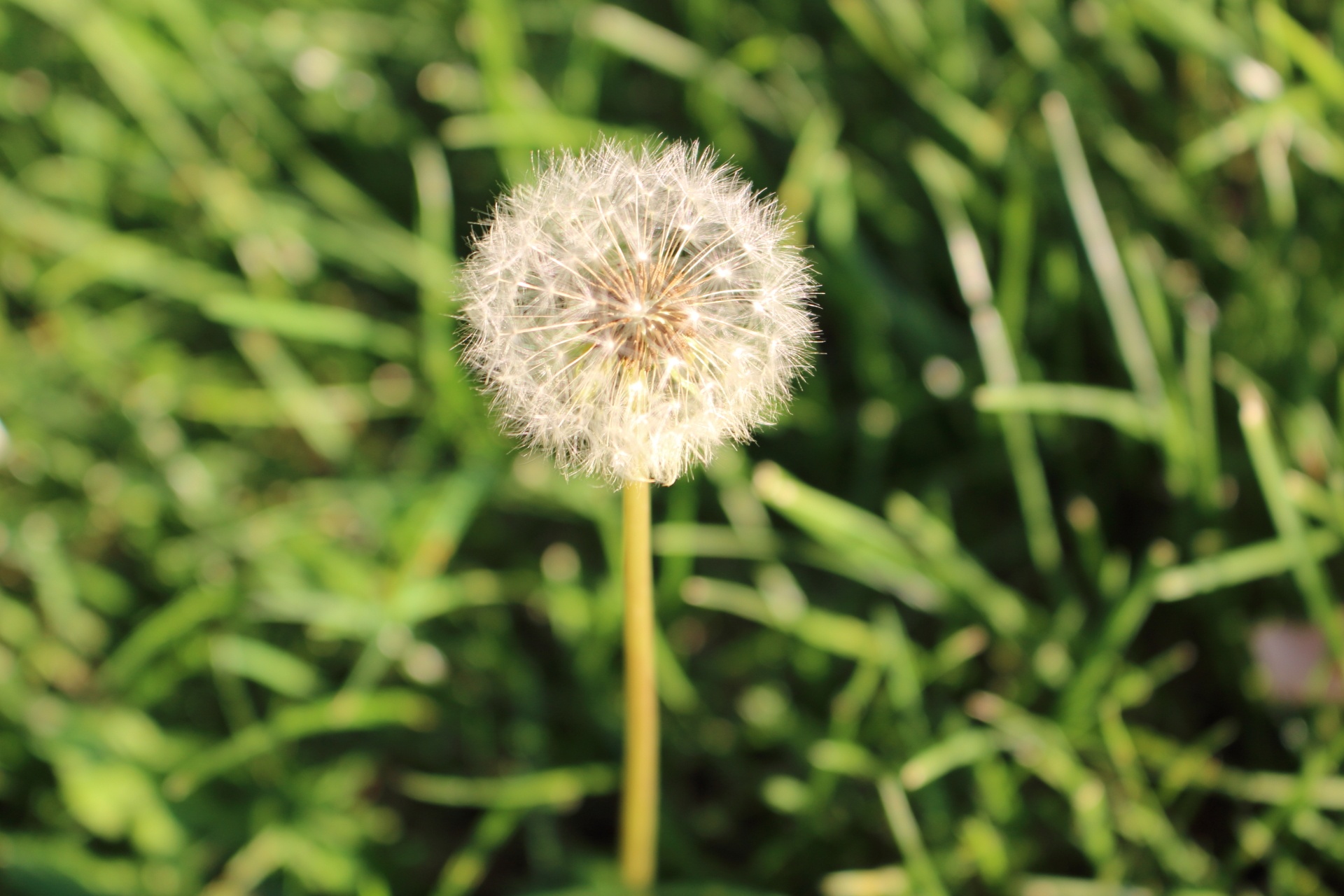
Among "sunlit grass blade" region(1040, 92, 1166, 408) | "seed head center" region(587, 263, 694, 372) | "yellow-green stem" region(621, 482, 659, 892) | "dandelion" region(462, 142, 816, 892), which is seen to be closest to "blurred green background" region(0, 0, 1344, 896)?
"sunlit grass blade" region(1040, 92, 1166, 408)

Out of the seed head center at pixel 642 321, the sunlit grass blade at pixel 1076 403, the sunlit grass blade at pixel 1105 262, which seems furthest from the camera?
the sunlit grass blade at pixel 1105 262

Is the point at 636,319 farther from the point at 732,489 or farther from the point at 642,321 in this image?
the point at 732,489

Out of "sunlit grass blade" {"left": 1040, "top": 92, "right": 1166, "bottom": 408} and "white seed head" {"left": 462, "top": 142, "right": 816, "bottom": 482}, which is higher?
"sunlit grass blade" {"left": 1040, "top": 92, "right": 1166, "bottom": 408}

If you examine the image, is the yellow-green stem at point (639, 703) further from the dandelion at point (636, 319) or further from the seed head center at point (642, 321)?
the seed head center at point (642, 321)

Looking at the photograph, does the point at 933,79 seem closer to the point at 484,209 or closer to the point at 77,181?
the point at 484,209

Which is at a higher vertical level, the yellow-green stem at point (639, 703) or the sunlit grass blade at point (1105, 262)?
the sunlit grass blade at point (1105, 262)

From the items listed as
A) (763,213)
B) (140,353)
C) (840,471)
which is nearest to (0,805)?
(140,353)

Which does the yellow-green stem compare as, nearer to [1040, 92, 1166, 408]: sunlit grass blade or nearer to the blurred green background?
the blurred green background

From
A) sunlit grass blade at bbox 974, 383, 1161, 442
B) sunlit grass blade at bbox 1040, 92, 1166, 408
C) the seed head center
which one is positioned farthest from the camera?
sunlit grass blade at bbox 1040, 92, 1166, 408

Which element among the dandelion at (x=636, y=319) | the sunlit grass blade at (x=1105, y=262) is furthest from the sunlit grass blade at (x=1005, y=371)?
the dandelion at (x=636, y=319)
